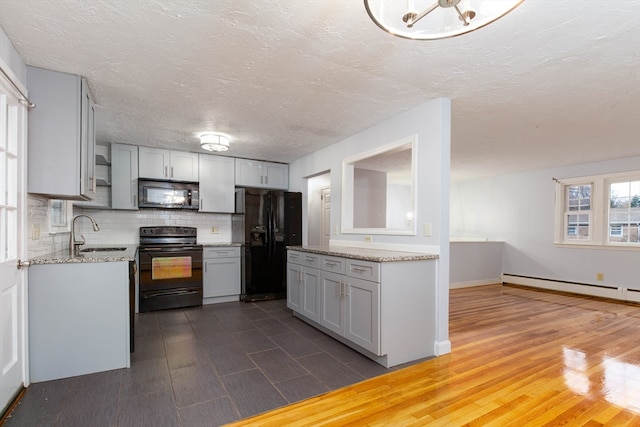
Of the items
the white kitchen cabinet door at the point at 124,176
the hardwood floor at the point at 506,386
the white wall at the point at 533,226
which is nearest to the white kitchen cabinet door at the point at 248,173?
the white kitchen cabinet door at the point at 124,176

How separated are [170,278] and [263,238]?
139 centimetres

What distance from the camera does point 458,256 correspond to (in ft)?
19.7

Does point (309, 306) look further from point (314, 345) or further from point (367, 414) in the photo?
point (367, 414)

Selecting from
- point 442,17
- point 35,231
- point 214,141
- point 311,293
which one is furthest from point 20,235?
point 442,17

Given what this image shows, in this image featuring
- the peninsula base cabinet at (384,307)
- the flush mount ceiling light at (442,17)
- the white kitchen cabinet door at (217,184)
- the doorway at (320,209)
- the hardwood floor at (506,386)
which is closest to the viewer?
the flush mount ceiling light at (442,17)

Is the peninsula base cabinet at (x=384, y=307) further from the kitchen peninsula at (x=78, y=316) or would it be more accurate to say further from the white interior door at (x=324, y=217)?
the white interior door at (x=324, y=217)

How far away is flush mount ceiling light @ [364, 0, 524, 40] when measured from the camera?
1169mm

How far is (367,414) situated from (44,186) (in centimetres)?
274

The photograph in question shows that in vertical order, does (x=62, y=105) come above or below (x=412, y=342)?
above

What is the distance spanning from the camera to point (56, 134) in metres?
2.32

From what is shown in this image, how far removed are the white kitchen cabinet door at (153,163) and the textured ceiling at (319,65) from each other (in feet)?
2.27

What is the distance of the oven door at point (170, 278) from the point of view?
4.09 meters

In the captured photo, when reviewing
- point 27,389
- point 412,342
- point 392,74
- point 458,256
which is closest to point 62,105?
point 27,389

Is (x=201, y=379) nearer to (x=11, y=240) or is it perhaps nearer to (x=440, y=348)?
(x=11, y=240)
